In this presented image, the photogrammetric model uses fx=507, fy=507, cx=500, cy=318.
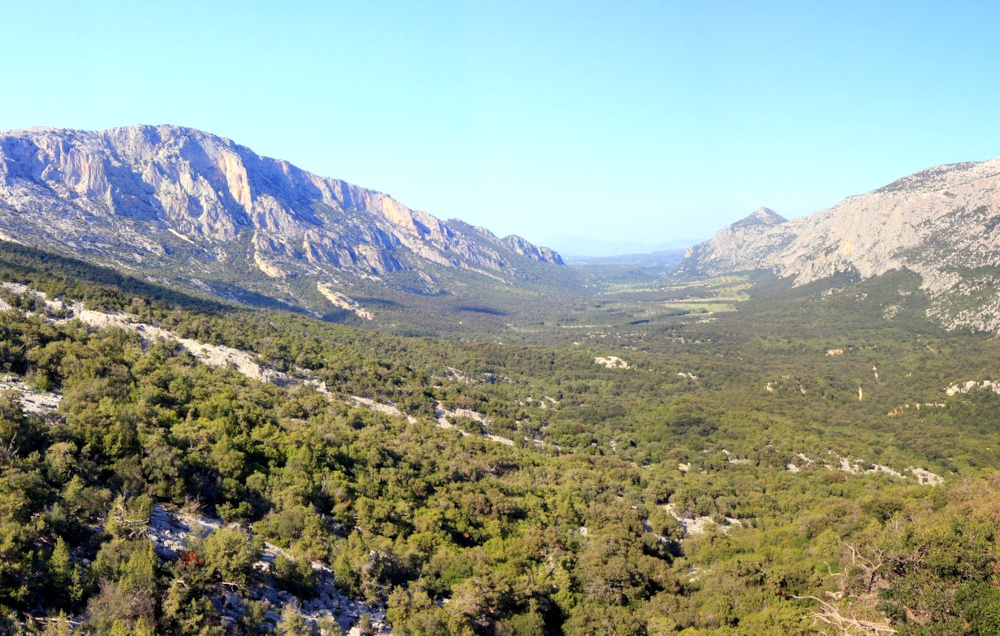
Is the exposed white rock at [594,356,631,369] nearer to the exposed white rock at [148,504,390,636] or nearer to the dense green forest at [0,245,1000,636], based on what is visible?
the dense green forest at [0,245,1000,636]

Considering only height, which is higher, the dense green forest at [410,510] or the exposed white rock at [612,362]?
the dense green forest at [410,510]

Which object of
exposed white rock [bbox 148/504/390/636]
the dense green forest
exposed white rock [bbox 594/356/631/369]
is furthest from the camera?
exposed white rock [bbox 594/356/631/369]

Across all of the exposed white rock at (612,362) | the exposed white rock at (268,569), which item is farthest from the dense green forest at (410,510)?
the exposed white rock at (612,362)

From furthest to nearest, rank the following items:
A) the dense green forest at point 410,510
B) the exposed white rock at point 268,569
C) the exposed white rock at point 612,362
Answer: the exposed white rock at point 612,362 → the exposed white rock at point 268,569 → the dense green forest at point 410,510

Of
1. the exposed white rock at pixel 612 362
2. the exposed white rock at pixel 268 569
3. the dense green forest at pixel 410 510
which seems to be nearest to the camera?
the dense green forest at pixel 410 510

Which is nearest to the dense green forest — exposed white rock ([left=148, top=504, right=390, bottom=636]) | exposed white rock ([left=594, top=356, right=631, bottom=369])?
exposed white rock ([left=148, top=504, right=390, bottom=636])

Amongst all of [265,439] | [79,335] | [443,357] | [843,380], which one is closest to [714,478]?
[265,439]

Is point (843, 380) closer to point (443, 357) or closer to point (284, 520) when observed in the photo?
point (443, 357)

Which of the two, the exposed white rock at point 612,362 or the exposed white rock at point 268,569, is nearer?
the exposed white rock at point 268,569

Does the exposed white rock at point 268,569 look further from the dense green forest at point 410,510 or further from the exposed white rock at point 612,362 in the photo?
the exposed white rock at point 612,362
